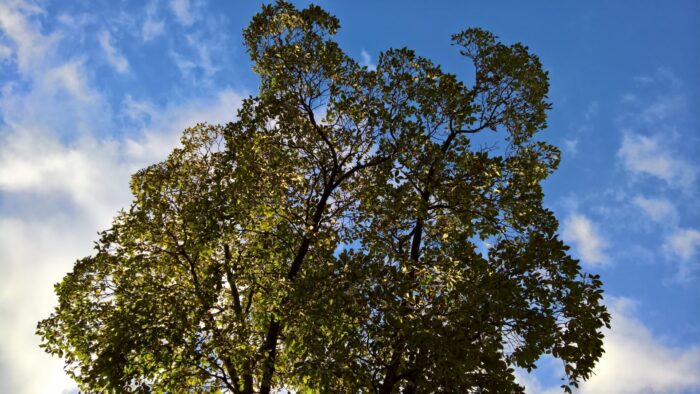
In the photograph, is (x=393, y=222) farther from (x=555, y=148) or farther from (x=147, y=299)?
(x=147, y=299)

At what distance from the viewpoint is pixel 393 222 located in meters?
14.5

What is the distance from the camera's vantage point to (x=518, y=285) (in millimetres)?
11867

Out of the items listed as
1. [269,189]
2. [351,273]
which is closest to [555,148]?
[351,273]

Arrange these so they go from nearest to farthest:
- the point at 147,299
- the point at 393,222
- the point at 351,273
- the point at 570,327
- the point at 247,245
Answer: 1. the point at 570,327
2. the point at 351,273
3. the point at 147,299
4. the point at 393,222
5. the point at 247,245

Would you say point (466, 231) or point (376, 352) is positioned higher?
point (466, 231)

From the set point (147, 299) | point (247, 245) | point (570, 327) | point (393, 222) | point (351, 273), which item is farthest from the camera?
point (247, 245)

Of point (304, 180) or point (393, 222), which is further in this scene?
point (304, 180)

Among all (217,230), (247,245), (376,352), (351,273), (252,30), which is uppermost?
(252,30)

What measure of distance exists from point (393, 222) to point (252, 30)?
25.9 ft

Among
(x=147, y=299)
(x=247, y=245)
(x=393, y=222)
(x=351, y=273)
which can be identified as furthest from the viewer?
(x=247, y=245)

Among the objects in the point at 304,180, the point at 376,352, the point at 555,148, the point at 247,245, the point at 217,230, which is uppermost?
the point at 555,148

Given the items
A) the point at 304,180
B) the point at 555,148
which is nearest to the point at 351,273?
the point at 304,180

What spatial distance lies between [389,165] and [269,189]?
4.05 m

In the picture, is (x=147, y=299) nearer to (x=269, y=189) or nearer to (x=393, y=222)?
(x=269, y=189)
